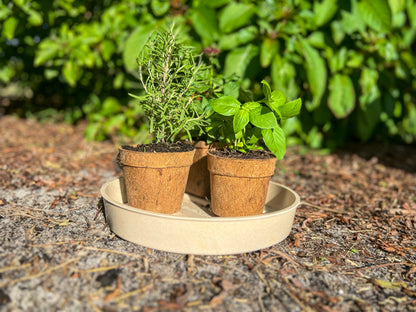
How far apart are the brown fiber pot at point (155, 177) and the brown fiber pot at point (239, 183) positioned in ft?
0.42

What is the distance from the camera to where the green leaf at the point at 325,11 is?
2.66 metres

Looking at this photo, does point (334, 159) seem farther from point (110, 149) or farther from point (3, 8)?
point (3, 8)

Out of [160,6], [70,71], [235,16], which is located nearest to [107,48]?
[70,71]

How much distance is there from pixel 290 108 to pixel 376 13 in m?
1.80

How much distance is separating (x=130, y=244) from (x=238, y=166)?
0.49 m

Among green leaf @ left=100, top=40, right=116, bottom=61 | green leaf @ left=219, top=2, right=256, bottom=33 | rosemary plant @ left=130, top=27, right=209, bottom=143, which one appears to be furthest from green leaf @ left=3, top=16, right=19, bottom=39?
rosemary plant @ left=130, top=27, right=209, bottom=143

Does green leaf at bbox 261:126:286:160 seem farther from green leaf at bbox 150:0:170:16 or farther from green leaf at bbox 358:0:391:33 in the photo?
green leaf at bbox 358:0:391:33

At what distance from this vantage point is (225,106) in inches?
54.1

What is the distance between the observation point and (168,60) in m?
1.46

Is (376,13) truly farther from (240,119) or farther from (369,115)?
(240,119)

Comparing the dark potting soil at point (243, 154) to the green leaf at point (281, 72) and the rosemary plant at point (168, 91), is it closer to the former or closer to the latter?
the rosemary plant at point (168, 91)

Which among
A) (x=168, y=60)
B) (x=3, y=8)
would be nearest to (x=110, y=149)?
(x=3, y=8)

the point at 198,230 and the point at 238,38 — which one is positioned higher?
the point at 238,38

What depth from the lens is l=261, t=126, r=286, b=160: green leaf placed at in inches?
52.4
